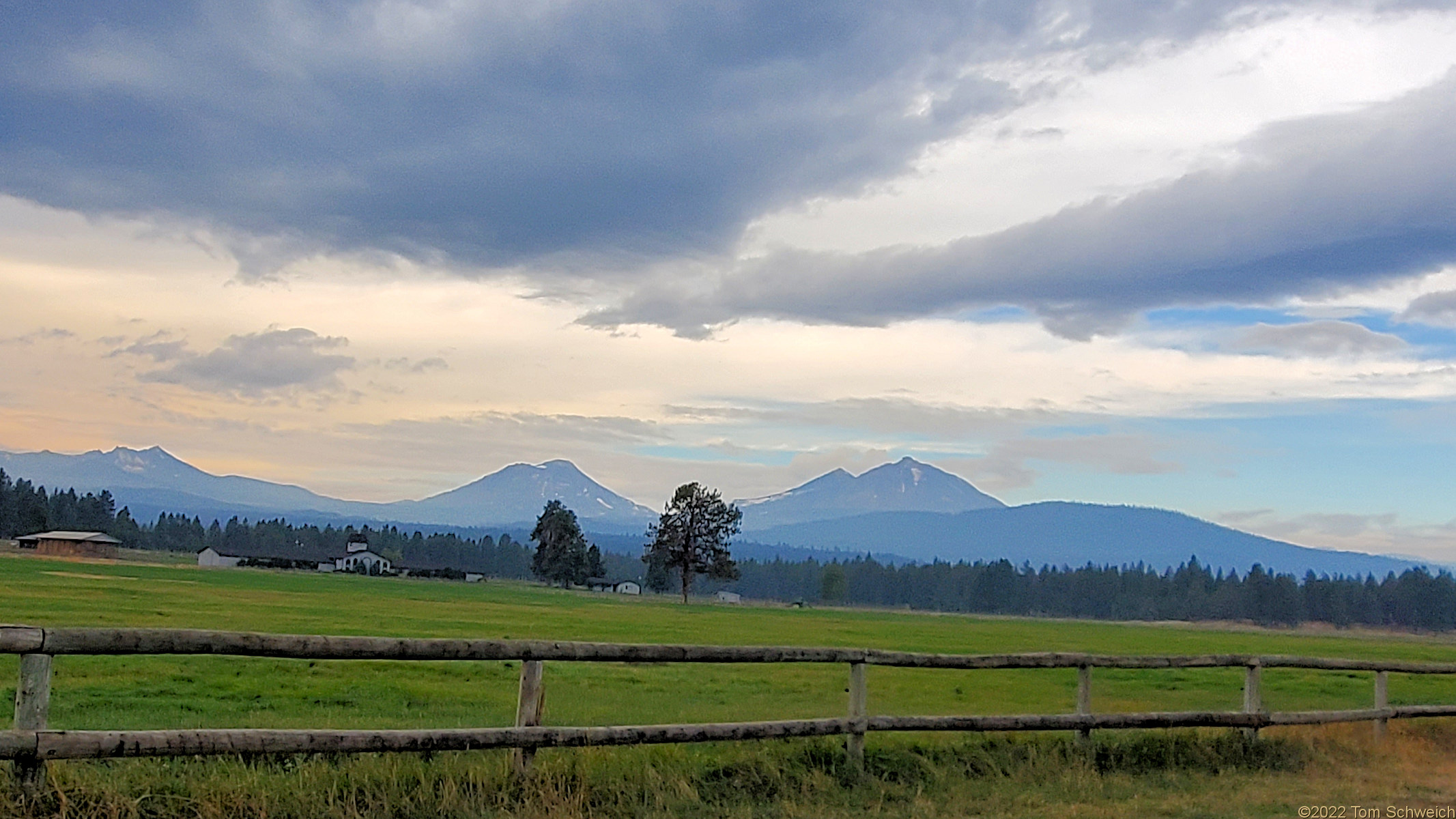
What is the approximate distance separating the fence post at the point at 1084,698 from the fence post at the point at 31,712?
969cm

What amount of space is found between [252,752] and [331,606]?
154ft

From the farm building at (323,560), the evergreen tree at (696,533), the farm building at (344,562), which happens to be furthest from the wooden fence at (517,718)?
the farm building at (323,560)

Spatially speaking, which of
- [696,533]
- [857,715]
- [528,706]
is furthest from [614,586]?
[528,706]

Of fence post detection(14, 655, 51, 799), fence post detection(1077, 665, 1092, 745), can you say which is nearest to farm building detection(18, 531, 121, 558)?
fence post detection(1077, 665, 1092, 745)

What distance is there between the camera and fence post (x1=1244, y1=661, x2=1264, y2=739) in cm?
1433

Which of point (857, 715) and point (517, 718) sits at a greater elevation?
point (857, 715)

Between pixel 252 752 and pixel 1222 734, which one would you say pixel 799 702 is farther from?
pixel 252 752

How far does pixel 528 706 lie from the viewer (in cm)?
974

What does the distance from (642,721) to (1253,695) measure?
759 cm

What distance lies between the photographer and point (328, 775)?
905cm

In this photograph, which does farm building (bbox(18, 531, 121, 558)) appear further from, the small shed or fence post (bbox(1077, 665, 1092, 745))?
fence post (bbox(1077, 665, 1092, 745))

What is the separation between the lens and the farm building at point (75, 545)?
12888 centimetres

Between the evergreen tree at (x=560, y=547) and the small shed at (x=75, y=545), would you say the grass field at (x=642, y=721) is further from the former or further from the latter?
the evergreen tree at (x=560, y=547)

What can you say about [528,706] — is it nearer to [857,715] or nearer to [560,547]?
[857,715]
